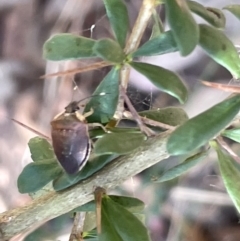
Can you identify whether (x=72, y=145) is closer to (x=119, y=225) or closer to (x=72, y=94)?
(x=119, y=225)

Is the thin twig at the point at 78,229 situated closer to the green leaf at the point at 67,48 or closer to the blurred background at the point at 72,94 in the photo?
the green leaf at the point at 67,48

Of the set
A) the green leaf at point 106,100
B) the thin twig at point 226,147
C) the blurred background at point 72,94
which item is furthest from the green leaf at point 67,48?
the blurred background at point 72,94

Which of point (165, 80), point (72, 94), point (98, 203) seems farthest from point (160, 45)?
point (72, 94)

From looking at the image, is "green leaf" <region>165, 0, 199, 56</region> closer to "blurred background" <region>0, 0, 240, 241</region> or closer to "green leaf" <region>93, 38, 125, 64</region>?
"green leaf" <region>93, 38, 125, 64</region>

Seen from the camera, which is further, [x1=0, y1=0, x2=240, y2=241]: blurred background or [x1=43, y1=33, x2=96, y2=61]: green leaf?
[x1=0, y1=0, x2=240, y2=241]: blurred background

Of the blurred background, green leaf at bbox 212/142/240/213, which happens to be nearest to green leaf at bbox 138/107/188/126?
green leaf at bbox 212/142/240/213

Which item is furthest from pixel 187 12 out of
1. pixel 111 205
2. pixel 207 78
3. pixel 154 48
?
pixel 207 78
